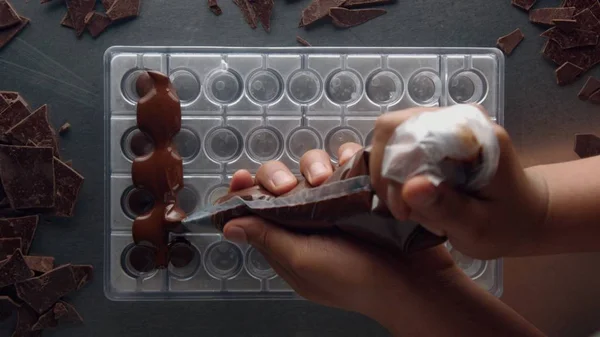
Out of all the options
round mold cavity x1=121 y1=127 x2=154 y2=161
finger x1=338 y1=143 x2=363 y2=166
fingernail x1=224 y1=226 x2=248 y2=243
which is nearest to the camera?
fingernail x1=224 y1=226 x2=248 y2=243

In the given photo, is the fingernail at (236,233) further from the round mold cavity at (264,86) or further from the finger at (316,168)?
the round mold cavity at (264,86)

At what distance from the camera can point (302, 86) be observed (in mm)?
862

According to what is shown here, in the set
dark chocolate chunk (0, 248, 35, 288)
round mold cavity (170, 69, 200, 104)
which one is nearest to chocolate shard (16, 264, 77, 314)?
dark chocolate chunk (0, 248, 35, 288)

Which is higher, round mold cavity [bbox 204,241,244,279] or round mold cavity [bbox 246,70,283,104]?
round mold cavity [bbox 246,70,283,104]

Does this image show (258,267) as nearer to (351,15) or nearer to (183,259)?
(183,259)

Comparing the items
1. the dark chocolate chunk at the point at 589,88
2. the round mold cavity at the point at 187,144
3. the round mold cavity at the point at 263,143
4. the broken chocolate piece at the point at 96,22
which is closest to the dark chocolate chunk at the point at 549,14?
the dark chocolate chunk at the point at 589,88

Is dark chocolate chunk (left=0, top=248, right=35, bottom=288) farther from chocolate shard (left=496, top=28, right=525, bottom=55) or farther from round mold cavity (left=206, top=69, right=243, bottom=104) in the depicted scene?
chocolate shard (left=496, top=28, right=525, bottom=55)

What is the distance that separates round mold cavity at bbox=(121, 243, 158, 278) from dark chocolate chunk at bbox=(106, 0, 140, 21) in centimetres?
36

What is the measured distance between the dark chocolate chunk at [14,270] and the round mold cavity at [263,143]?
39 cm

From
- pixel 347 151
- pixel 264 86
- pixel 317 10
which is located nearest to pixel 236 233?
pixel 347 151

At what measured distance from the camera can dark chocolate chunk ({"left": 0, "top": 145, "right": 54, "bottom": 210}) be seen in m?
0.86

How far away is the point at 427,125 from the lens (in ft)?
1.24

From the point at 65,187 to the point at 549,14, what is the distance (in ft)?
2.67

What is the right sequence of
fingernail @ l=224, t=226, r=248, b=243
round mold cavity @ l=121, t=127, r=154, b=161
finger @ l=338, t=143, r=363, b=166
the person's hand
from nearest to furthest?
1. the person's hand
2. fingernail @ l=224, t=226, r=248, b=243
3. finger @ l=338, t=143, r=363, b=166
4. round mold cavity @ l=121, t=127, r=154, b=161
